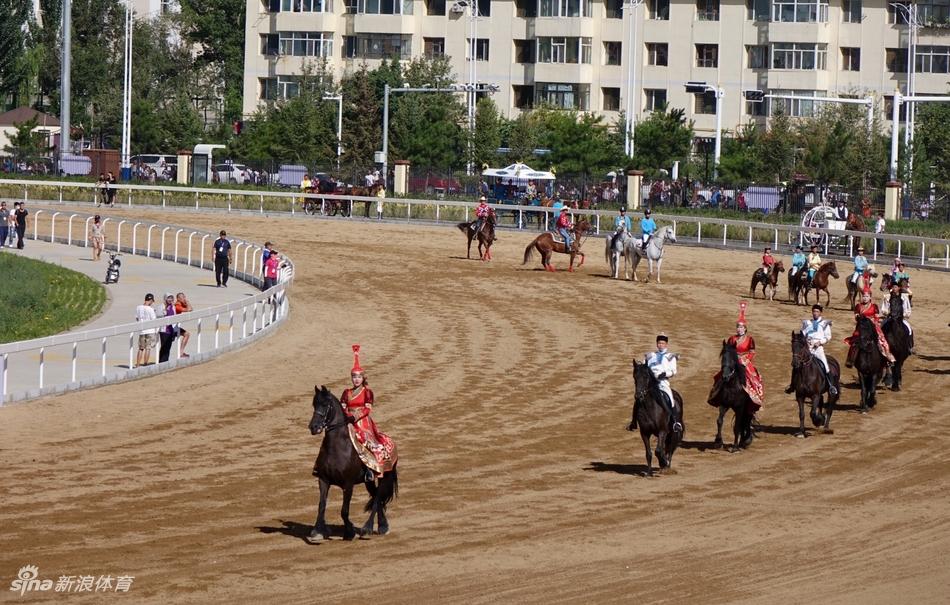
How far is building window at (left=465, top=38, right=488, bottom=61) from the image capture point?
289 ft

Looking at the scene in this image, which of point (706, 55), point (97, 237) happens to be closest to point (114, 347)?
point (97, 237)

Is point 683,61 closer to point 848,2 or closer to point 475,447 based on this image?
point 848,2

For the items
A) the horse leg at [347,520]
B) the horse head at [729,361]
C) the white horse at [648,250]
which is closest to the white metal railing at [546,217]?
the white horse at [648,250]

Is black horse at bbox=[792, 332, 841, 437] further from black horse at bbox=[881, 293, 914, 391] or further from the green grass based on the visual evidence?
the green grass

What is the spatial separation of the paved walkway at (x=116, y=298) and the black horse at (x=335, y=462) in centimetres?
930

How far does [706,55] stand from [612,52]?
528 cm

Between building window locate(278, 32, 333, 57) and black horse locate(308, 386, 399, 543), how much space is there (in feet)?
258

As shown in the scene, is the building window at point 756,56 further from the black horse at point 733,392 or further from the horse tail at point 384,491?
the horse tail at point 384,491

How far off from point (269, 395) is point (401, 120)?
2212 inches

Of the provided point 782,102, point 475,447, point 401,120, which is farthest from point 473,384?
point 782,102

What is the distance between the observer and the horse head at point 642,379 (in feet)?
55.7

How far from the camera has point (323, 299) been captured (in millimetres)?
35781

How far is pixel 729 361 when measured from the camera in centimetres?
1884

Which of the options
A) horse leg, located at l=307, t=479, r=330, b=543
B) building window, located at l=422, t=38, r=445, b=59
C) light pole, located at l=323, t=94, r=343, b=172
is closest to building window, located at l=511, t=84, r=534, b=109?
building window, located at l=422, t=38, r=445, b=59
